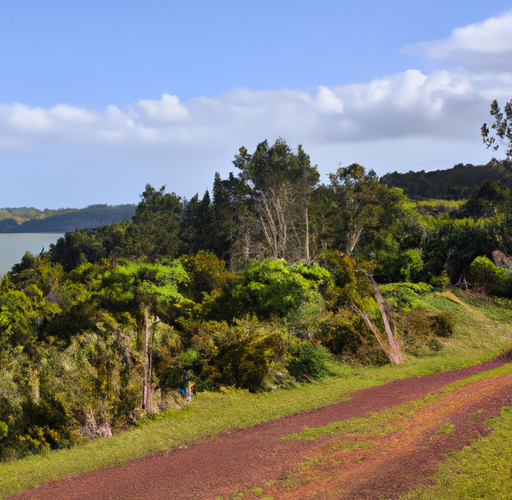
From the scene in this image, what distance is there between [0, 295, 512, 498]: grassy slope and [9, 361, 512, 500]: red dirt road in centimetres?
50

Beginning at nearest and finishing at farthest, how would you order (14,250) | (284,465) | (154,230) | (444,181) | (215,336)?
(284,465) → (215,336) → (154,230) → (444,181) → (14,250)

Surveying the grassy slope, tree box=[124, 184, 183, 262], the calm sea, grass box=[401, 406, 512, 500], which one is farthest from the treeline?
the calm sea

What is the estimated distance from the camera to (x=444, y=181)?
84812 mm

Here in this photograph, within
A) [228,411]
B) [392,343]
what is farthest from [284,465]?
[392,343]

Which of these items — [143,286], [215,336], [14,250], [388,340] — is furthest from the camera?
[14,250]

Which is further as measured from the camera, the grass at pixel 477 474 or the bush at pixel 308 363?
the bush at pixel 308 363

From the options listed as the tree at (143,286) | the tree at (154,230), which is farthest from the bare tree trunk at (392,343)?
the tree at (154,230)

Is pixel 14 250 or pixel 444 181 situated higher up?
pixel 444 181

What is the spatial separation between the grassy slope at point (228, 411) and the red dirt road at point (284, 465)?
19.7 inches

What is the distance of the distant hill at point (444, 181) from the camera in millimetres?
76375

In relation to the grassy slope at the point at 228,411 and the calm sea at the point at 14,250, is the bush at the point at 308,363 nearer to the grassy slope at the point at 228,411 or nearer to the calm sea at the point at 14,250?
the grassy slope at the point at 228,411

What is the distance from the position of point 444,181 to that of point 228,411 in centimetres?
8004

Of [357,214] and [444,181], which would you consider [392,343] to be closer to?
[357,214]

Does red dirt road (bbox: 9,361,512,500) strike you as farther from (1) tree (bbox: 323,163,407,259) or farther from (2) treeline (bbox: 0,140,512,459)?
(1) tree (bbox: 323,163,407,259)
